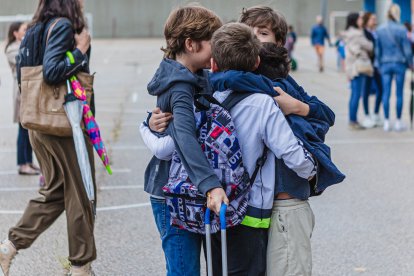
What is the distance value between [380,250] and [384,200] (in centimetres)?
170

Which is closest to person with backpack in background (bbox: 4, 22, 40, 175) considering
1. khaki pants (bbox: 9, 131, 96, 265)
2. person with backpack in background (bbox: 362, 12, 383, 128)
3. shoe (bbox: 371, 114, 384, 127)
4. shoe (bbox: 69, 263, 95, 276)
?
khaki pants (bbox: 9, 131, 96, 265)

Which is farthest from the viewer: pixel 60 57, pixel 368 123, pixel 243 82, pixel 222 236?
pixel 368 123

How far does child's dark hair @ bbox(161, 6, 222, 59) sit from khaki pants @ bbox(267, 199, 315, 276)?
830 mm

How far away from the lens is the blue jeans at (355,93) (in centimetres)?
1241

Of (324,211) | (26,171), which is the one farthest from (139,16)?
(324,211)

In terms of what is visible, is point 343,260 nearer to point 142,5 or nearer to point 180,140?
point 180,140

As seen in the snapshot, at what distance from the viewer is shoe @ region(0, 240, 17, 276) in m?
5.00

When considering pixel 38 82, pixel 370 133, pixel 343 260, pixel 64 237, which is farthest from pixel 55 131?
pixel 370 133

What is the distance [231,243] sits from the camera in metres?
3.55

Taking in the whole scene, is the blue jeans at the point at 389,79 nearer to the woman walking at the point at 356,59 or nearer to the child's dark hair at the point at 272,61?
the woman walking at the point at 356,59

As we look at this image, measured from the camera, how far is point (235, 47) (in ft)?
11.1

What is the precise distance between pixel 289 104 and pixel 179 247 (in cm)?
82

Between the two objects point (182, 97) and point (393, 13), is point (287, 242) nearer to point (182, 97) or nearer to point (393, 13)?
point (182, 97)

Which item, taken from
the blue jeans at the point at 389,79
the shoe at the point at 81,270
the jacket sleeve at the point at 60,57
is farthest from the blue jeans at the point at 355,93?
the jacket sleeve at the point at 60,57
